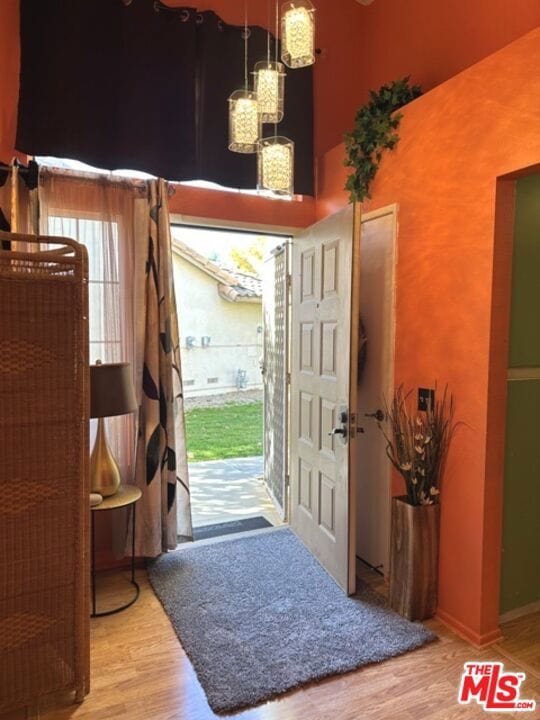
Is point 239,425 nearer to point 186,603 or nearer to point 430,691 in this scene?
point 186,603

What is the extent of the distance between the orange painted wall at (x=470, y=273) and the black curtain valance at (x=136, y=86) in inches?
49.6

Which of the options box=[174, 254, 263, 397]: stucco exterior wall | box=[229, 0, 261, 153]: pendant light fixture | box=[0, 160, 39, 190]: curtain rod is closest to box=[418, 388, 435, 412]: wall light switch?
box=[229, 0, 261, 153]: pendant light fixture

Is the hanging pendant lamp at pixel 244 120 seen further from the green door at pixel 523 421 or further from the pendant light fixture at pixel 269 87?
the green door at pixel 523 421

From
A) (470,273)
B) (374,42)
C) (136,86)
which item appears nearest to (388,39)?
(374,42)

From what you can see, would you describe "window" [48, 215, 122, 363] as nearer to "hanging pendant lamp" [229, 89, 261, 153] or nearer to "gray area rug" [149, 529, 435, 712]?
"hanging pendant lamp" [229, 89, 261, 153]

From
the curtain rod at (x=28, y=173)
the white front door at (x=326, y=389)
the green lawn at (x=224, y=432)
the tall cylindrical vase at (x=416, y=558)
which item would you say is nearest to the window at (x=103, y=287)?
the curtain rod at (x=28, y=173)

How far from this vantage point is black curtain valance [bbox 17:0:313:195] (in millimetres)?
2611

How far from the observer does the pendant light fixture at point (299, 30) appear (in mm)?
1793

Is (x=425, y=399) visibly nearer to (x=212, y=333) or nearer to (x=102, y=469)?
(x=102, y=469)

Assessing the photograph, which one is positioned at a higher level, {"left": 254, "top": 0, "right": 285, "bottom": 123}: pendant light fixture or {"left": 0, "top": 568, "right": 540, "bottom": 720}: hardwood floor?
{"left": 254, "top": 0, "right": 285, "bottom": 123}: pendant light fixture

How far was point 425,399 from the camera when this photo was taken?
8.13ft

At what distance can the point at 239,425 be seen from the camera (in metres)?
7.80

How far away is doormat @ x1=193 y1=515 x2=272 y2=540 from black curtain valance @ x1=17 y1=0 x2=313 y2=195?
2.51m

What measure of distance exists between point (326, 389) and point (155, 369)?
1.06m
